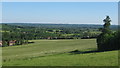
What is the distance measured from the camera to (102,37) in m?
58.7

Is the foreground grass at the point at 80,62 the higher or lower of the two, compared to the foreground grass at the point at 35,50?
higher

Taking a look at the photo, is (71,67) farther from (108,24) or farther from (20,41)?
(20,41)

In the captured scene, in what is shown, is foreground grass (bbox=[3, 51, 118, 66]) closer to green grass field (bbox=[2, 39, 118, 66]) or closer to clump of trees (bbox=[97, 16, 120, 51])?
green grass field (bbox=[2, 39, 118, 66])

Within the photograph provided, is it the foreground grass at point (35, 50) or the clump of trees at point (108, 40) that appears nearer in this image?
the clump of trees at point (108, 40)

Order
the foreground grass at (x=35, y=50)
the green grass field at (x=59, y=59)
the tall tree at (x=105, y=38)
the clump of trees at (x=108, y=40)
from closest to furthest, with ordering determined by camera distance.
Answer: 1. the green grass field at (x=59, y=59)
2. the clump of trees at (x=108, y=40)
3. the foreground grass at (x=35, y=50)
4. the tall tree at (x=105, y=38)

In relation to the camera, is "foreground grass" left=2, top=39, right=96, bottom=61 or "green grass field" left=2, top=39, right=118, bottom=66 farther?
"foreground grass" left=2, top=39, right=96, bottom=61

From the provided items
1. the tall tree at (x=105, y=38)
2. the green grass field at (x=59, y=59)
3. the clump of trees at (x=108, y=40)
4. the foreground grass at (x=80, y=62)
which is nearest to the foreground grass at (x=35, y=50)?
the green grass field at (x=59, y=59)

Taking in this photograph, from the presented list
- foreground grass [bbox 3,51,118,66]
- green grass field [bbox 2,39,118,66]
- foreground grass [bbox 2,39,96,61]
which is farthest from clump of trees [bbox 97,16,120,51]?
foreground grass [bbox 3,51,118,66]

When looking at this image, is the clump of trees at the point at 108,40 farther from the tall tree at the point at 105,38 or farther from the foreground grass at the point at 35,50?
the foreground grass at the point at 35,50

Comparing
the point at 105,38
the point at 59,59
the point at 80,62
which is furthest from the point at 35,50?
the point at 80,62

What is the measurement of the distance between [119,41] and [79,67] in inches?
1334

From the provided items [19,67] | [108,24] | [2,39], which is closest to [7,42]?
[2,39]

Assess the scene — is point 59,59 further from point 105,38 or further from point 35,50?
point 35,50

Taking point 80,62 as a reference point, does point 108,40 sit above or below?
below
